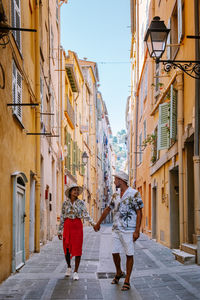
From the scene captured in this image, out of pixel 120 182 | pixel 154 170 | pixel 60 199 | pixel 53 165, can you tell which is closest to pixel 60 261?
pixel 120 182

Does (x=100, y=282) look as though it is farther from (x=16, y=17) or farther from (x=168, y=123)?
(x=168, y=123)

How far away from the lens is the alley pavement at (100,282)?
258 inches

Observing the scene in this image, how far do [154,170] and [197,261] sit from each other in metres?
9.15

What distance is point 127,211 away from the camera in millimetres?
7367

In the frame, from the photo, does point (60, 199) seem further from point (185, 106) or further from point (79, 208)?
point (79, 208)

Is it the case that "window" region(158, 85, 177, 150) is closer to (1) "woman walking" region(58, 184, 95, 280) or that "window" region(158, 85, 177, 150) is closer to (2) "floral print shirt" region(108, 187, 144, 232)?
(1) "woman walking" region(58, 184, 95, 280)

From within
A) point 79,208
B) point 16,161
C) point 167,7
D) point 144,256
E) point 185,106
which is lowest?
point 144,256

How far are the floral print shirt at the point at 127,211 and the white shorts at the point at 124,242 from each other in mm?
70

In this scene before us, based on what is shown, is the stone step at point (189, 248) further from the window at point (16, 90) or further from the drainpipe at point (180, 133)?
the window at point (16, 90)

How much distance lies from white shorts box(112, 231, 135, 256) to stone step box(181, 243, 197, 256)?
9.65ft

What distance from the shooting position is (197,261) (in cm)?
969

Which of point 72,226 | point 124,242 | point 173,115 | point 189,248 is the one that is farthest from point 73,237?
point 173,115

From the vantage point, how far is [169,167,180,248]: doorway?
47.3ft

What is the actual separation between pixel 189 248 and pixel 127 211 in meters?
3.55
